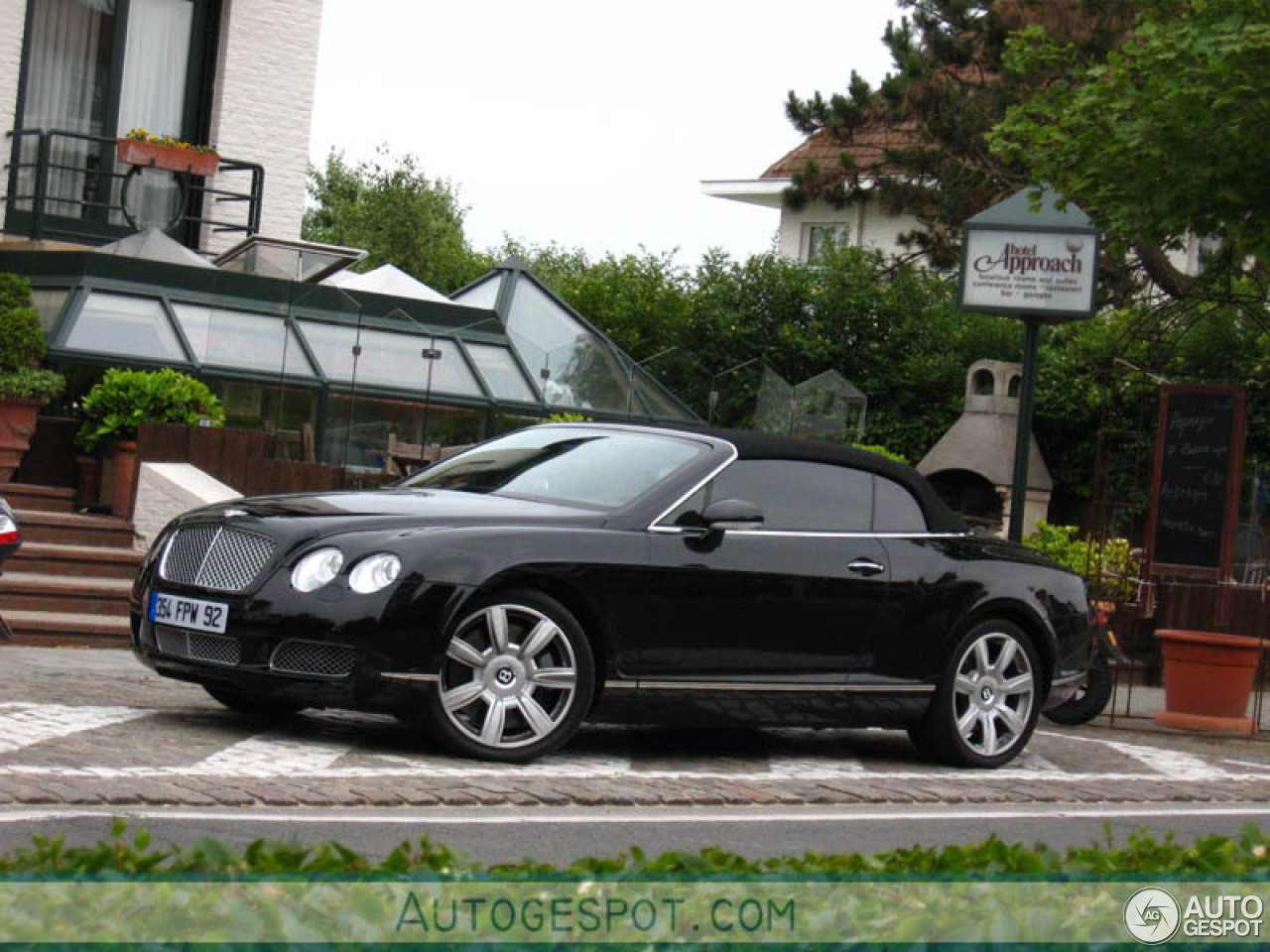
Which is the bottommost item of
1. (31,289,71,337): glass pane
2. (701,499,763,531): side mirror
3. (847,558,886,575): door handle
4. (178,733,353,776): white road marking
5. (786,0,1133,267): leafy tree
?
(178,733,353,776): white road marking

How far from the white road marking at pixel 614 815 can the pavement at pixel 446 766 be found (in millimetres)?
125

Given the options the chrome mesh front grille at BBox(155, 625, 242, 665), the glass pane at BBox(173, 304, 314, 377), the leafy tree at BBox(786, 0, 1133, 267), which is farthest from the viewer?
the leafy tree at BBox(786, 0, 1133, 267)

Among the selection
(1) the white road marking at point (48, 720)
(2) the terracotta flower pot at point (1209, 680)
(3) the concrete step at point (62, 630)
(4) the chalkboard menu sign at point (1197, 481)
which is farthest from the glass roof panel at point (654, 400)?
(1) the white road marking at point (48, 720)

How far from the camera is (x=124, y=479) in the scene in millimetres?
16047

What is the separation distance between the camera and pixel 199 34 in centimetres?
2461

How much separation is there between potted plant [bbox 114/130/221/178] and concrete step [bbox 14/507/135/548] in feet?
26.1

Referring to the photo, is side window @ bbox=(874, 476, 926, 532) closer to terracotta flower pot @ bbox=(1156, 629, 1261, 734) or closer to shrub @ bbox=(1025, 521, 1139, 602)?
terracotta flower pot @ bbox=(1156, 629, 1261, 734)

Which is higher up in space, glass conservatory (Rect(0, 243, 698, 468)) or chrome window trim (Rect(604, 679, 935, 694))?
glass conservatory (Rect(0, 243, 698, 468))

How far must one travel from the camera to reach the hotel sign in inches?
592

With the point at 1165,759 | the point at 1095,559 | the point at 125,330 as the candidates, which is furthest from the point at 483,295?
the point at 1165,759

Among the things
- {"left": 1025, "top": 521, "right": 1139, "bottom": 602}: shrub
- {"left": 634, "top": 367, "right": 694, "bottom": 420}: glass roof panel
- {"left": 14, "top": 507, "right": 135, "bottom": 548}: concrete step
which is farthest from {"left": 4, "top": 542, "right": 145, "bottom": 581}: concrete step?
{"left": 1025, "top": 521, "right": 1139, "bottom": 602}: shrub

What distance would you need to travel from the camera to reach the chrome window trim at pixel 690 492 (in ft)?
29.4

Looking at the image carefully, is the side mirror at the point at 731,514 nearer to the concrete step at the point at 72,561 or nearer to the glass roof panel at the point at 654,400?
the concrete step at the point at 72,561

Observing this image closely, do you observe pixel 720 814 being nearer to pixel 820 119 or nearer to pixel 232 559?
pixel 232 559
